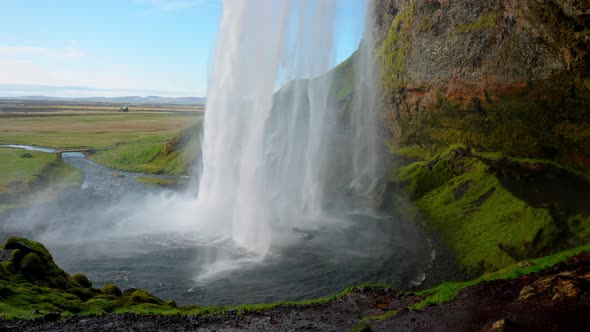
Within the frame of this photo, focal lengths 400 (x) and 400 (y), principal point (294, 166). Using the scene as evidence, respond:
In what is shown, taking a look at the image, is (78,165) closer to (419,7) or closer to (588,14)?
(419,7)

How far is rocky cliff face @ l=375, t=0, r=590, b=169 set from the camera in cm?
3052

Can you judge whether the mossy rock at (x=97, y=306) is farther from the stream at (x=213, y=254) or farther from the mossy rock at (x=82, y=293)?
the stream at (x=213, y=254)

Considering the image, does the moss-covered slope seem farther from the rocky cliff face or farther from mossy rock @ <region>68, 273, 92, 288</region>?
the rocky cliff face

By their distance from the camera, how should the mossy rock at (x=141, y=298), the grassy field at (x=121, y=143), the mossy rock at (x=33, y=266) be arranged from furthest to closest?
1. the grassy field at (x=121, y=143)
2. the mossy rock at (x=33, y=266)
3. the mossy rock at (x=141, y=298)

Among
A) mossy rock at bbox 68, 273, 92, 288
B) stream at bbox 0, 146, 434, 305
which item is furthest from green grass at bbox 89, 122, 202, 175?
mossy rock at bbox 68, 273, 92, 288

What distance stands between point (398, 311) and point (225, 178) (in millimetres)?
22430

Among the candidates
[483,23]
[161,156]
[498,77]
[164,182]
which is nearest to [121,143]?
[161,156]

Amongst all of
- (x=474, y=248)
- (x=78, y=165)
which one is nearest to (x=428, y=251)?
(x=474, y=248)

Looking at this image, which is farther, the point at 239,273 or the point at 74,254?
the point at 74,254

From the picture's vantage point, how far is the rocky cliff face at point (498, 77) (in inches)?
1201

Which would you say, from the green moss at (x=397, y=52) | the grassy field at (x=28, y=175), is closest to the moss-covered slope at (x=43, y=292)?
the grassy field at (x=28, y=175)

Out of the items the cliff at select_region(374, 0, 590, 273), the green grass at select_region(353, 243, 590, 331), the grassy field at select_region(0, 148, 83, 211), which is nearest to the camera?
the green grass at select_region(353, 243, 590, 331)

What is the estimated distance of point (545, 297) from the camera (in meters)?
14.6

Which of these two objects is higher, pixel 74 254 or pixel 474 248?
pixel 474 248
